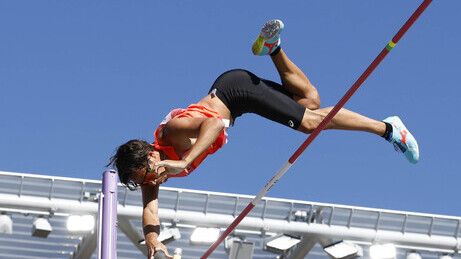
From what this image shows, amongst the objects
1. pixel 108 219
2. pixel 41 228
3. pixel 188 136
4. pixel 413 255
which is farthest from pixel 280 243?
pixel 108 219

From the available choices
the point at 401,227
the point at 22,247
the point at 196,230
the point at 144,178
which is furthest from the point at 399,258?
the point at 144,178

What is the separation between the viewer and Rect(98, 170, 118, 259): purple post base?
5449 mm

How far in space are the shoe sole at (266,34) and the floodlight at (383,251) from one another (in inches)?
165

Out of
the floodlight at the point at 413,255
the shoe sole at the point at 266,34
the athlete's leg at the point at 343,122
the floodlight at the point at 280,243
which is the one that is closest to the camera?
the shoe sole at the point at 266,34

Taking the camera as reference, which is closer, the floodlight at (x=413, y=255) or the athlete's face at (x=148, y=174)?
the athlete's face at (x=148, y=174)

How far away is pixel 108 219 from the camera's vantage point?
551 centimetres

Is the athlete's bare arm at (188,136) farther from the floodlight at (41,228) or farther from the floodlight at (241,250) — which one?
the floodlight at (41,228)

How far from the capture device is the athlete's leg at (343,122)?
21.3 feet

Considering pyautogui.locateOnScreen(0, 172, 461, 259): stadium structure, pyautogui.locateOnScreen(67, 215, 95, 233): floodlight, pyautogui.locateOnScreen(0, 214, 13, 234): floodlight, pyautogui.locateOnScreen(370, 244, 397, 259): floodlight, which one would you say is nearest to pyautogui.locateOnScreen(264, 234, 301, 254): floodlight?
pyautogui.locateOnScreen(0, 172, 461, 259): stadium structure

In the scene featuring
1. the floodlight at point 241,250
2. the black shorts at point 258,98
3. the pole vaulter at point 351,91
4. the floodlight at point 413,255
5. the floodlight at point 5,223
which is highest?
the floodlight at point 5,223

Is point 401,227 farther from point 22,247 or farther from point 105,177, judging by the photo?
point 105,177

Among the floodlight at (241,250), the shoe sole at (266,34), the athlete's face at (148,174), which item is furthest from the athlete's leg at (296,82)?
the floodlight at (241,250)

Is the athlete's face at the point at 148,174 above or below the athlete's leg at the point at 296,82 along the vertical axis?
below

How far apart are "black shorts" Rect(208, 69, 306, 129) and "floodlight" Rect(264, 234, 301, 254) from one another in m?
3.59
